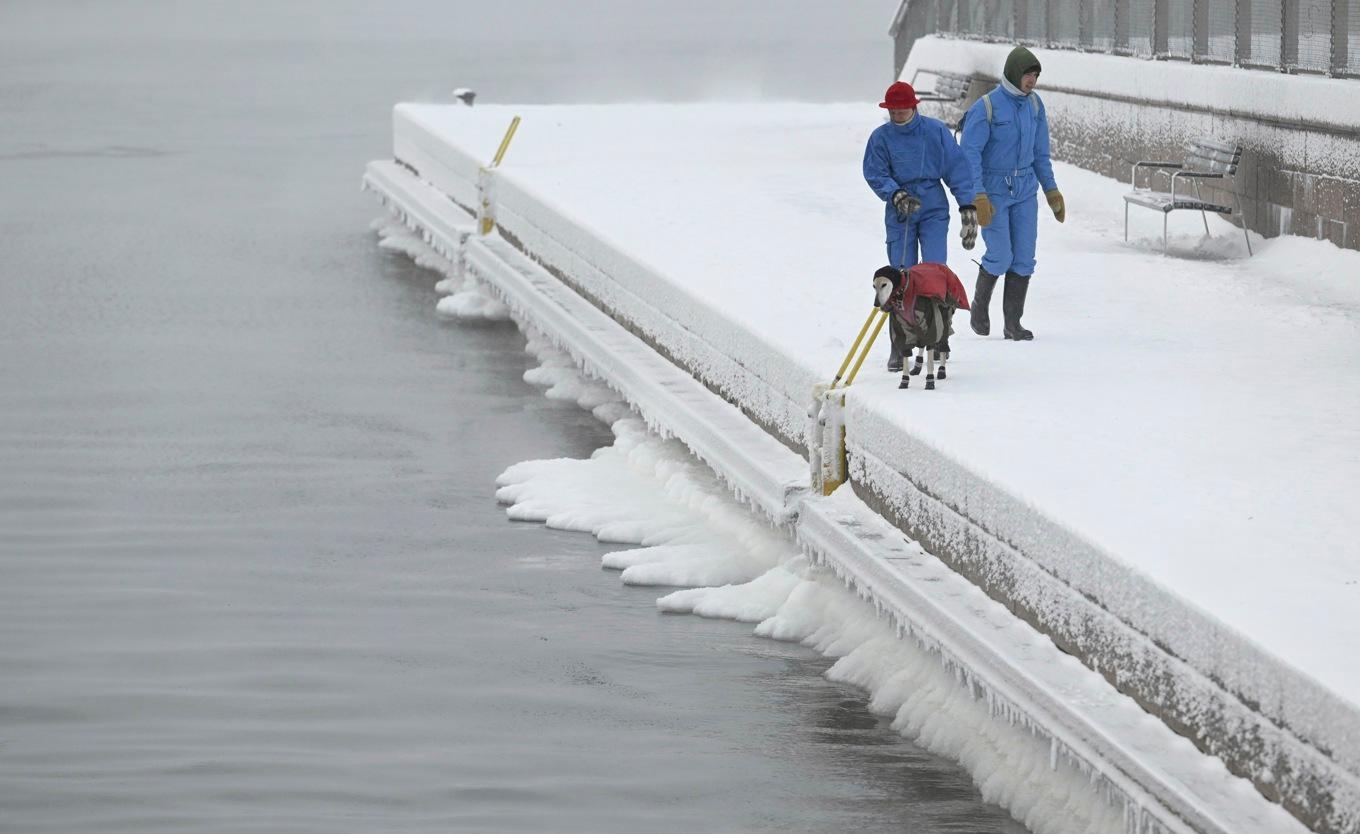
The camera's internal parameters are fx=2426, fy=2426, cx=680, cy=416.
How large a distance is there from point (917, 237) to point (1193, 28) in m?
7.43

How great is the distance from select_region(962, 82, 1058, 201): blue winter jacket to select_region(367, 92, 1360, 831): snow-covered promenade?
82 centimetres

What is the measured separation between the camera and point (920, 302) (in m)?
10.8

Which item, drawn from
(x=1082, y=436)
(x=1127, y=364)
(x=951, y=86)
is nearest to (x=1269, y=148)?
(x=1127, y=364)

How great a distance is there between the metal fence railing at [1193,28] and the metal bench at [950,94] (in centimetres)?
57

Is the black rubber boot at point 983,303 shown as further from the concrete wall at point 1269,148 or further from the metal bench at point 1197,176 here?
the metal bench at point 1197,176

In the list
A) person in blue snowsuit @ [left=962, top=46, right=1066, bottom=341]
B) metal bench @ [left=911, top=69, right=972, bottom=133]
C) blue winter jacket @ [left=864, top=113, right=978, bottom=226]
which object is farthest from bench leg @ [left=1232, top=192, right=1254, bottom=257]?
metal bench @ [left=911, top=69, right=972, bottom=133]

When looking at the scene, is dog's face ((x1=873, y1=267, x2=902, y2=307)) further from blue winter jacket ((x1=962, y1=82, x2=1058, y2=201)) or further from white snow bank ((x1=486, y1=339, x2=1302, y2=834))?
blue winter jacket ((x1=962, y1=82, x2=1058, y2=201))

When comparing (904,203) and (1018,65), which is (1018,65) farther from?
(904,203)

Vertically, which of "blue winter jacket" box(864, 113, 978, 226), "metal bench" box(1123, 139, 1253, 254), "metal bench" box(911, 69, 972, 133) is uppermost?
"blue winter jacket" box(864, 113, 978, 226)

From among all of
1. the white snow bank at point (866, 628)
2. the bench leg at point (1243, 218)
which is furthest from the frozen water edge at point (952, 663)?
the bench leg at point (1243, 218)

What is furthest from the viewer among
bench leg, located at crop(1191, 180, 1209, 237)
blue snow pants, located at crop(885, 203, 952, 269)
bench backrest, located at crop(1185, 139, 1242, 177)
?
bench leg, located at crop(1191, 180, 1209, 237)

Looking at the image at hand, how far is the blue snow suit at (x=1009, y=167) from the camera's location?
12.3 m

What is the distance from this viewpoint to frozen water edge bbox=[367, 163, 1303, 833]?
23.6 ft

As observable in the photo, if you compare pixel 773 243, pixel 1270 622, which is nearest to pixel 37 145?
pixel 773 243
